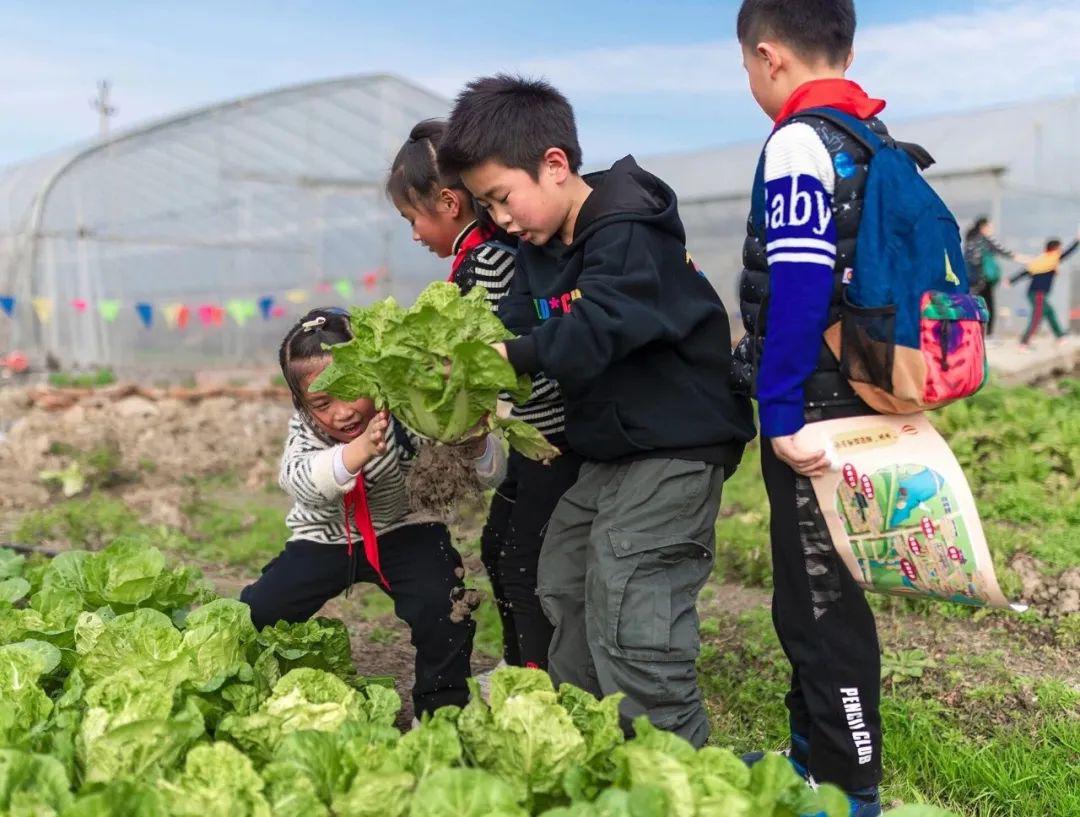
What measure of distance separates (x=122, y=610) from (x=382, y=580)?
0.80 metres

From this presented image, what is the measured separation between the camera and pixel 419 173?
10.3 ft

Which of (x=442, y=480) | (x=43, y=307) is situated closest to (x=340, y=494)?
(x=442, y=480)

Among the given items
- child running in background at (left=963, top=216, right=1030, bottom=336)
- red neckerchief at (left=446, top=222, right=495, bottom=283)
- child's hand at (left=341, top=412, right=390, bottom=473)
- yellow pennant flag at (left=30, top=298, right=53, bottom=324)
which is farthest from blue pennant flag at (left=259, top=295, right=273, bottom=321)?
child's hand at (left=341, top=412, right=390, bottom=473)

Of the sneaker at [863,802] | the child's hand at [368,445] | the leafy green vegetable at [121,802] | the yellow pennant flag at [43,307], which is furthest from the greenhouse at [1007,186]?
the leafy green vegetable at [121,802]

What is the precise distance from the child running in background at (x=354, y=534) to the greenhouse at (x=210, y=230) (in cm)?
1438

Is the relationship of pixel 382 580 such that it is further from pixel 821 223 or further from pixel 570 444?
pixel 821 223

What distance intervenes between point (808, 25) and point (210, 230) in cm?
1692

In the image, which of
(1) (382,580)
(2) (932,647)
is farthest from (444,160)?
(2) (932,647)

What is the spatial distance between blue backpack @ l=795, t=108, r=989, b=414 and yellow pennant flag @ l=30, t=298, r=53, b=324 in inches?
Result: 629

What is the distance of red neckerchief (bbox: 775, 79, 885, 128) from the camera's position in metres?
2.57

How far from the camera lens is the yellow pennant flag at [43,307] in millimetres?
16047

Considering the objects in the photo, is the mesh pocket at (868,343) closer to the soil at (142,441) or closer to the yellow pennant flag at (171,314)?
the soil at (142,441)

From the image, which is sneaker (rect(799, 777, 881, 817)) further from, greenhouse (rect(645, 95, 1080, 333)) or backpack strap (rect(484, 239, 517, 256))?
greenhouse (rect(645, 95, 1080, 333))

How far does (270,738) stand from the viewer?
217cm
